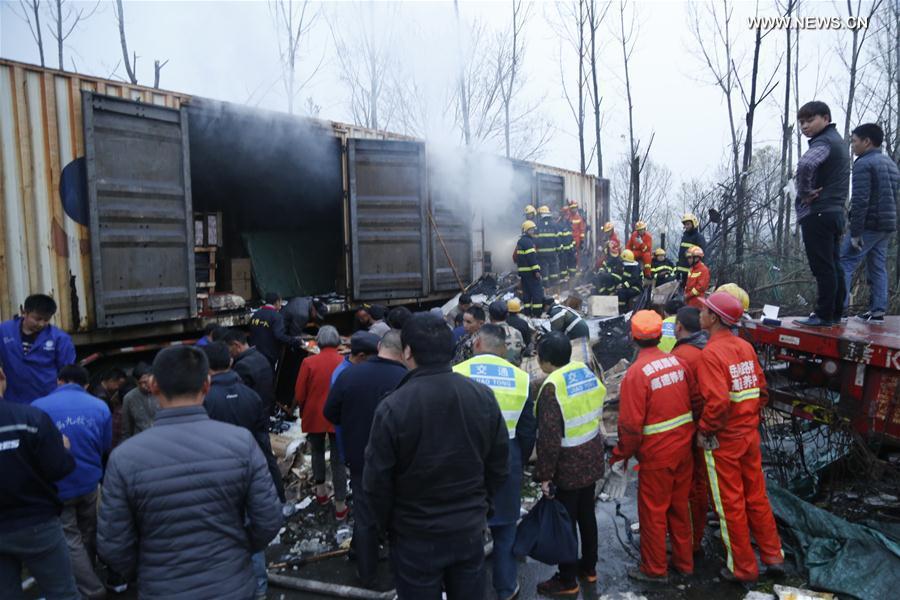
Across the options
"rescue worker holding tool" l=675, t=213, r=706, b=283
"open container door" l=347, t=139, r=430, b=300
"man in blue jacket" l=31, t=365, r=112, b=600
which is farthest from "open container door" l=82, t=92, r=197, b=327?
"rescue worker holding tool" l=675, t=213, r=706, b=283

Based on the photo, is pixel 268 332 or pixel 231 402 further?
pixel 268 332

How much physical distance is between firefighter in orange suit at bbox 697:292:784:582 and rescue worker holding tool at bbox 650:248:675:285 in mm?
7330

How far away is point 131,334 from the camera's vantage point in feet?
19.8

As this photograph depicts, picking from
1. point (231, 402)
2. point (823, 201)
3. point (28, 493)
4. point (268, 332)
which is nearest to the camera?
point (28, 493)

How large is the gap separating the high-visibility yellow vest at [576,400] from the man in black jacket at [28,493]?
2493 millimetres

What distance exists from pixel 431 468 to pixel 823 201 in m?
4.23

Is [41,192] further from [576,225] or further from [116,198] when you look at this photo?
[576,225]

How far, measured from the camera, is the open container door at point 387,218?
8.19 m

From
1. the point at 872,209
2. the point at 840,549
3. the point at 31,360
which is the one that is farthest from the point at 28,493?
the point at 872,209

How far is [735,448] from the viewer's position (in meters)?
3.50

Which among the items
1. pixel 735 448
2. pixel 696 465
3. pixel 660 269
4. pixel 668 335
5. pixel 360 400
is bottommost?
pixel 696 465

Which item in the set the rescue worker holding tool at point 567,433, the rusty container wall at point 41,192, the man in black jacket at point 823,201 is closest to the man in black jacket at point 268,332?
the rusty container wall at point 41,192

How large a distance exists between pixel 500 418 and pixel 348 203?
6.26 meters

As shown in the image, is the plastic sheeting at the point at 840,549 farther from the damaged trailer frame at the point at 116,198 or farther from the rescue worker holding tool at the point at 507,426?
the damaged trailer frame at the point at 116,198
